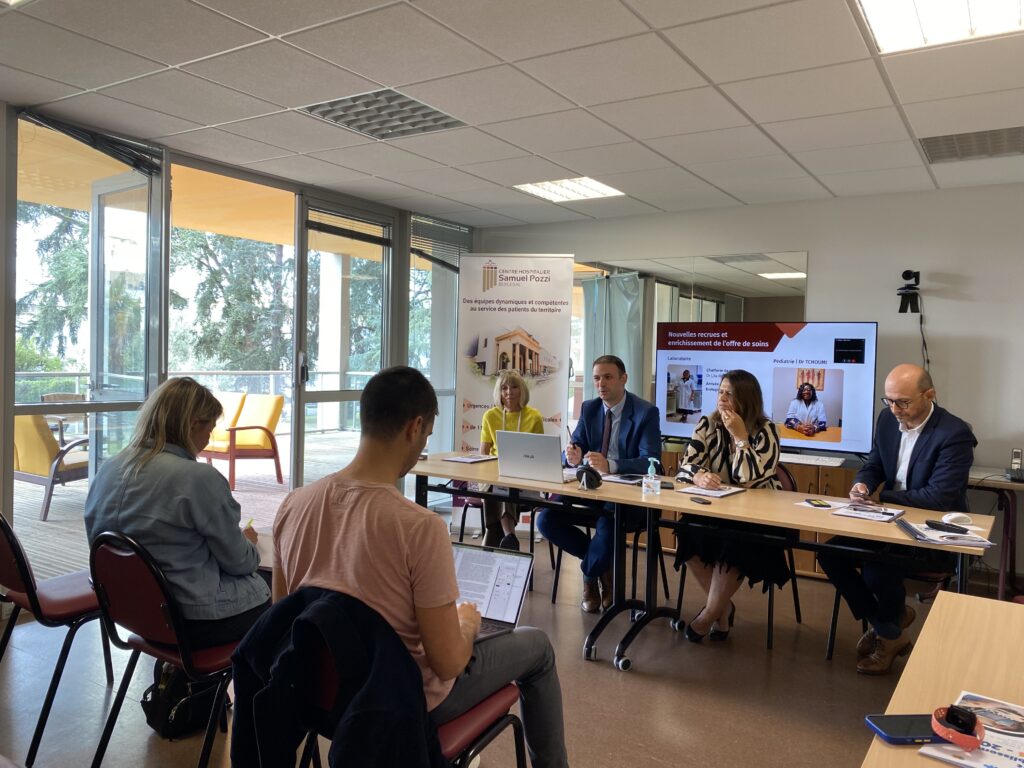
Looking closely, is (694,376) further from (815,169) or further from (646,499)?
(646,499)

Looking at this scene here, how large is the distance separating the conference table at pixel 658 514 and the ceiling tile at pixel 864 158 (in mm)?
1899

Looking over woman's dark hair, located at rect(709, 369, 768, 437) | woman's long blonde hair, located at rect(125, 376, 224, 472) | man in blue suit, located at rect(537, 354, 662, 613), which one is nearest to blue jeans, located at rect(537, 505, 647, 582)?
man in blue suit, located at rect(537, 354, 662, 613)

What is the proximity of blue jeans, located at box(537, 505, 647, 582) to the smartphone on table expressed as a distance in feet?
7.53

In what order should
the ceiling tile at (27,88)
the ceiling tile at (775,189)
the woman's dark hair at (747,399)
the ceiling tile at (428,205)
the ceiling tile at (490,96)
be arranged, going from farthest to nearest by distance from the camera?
1. the ceiling tile at (428,205)
2. the ceiling tile at (775,189)
3. the woman's dark hair at (747,399)
4. the ceiling tile at (27,88)
5. the ceiling tile at (490,96)

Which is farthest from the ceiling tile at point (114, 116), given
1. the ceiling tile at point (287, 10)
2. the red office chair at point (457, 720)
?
the red office chair at point (457, 720)

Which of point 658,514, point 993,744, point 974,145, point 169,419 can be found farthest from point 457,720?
point 974,145

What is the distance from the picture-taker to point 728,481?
11.9 feet

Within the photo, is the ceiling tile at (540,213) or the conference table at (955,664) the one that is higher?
the ceiling tile at (540,213)

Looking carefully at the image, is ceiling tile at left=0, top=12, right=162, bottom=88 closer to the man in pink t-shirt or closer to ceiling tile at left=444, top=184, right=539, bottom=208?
the man in pink t-shirt

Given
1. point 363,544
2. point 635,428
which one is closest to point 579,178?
point 635,428

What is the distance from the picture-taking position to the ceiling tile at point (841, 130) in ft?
11.4

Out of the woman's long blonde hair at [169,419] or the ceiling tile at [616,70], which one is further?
the ceiling tile at [616,70]

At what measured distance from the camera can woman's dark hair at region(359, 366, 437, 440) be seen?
1613 millimetres

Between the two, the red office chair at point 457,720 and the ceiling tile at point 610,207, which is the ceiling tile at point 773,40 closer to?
the red office chair at point 457,720
